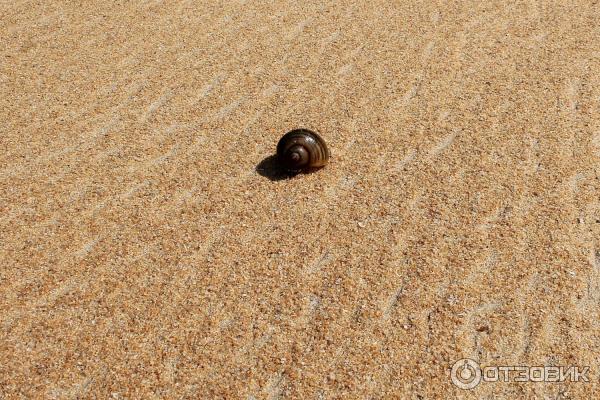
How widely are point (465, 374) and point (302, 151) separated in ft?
6.09

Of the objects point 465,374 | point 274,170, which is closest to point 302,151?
point 274,170

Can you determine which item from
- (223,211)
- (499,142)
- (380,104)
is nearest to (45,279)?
(223,211)

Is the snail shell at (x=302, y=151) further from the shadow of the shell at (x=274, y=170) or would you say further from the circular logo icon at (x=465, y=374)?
the circular logo icon at (x=465, y=374)

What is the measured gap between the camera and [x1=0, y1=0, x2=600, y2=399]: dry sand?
3350mm

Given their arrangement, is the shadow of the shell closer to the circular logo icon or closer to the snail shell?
the snail shell

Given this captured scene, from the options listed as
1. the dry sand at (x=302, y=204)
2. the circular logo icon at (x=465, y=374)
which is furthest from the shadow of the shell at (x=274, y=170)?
the circular logo icon at (x=465, y=374)

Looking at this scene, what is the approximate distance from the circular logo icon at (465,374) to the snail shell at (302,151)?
5.77ft

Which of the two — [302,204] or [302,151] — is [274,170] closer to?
[302,151]

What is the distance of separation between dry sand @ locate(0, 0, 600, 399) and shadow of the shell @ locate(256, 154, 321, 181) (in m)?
0.06

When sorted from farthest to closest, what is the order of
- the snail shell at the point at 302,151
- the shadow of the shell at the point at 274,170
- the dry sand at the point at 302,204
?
the shadow of the shell at the point at 274,170, the snail shell at the point at 302,151, the dry sand at the point at 302,204

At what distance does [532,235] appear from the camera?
3.96 meters

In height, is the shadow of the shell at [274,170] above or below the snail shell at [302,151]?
below

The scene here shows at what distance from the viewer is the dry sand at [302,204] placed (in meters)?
3.35

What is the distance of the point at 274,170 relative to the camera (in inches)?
183
